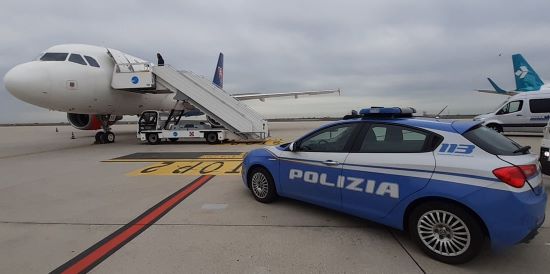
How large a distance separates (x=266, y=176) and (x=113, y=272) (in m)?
2.77

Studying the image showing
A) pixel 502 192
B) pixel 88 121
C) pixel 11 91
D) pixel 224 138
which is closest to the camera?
pixel 502 192

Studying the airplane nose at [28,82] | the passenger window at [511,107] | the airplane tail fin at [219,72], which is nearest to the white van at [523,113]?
the passenger window at [511,107]

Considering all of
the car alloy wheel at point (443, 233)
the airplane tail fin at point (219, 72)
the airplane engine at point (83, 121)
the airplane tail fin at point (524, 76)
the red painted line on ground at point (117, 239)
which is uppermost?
the airplane tail fin at point (219, 72)

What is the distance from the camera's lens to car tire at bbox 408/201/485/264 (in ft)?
10.7

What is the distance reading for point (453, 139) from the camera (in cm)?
357

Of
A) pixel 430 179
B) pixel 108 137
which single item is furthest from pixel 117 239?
pixel 108 137

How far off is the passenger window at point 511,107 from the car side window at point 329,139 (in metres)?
16.2

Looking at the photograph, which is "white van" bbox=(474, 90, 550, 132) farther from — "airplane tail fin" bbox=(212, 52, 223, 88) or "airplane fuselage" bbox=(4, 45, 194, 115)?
"airplane tail fin" bbox=(212, 52, 223, 88)

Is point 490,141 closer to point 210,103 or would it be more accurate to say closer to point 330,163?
point 330,163

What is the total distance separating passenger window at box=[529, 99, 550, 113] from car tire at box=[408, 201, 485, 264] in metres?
16.6

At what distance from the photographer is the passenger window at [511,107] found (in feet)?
53.3

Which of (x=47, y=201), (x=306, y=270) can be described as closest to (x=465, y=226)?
(x=306, y=270)

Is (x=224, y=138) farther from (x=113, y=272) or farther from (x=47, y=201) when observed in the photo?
(x=113, y=272)

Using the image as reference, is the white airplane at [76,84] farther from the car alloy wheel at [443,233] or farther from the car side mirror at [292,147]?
the car alloy wheel at [443,233]
